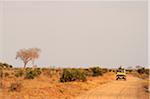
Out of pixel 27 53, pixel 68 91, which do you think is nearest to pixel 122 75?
pixel 68 91

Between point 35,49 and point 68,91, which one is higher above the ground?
point 35,49

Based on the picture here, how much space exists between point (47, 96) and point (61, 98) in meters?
0.86

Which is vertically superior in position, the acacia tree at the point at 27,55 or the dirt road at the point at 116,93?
the acacia tree at the point at 27,55

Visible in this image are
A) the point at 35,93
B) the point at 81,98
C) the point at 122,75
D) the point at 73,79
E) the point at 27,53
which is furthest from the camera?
the point at 27,53

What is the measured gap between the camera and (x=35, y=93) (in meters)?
23.3

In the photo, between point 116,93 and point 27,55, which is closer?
point 116,93

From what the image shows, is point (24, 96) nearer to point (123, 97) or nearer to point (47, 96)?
point (47, 96)

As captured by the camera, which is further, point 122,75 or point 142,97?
point 122,75

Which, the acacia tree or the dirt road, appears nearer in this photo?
the dirt road

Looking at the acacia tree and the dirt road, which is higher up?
the acacia tree

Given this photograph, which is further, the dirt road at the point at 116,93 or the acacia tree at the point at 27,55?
the acacia tree at the point at 27,55

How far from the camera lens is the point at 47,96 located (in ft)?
73.0

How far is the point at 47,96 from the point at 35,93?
Result: 1328mm

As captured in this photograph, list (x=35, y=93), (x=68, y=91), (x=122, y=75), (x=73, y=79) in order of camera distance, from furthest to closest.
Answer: (x=122, y=75) → (x=73, y=79) → (x=68, y=91) → (x=35, y=93)
